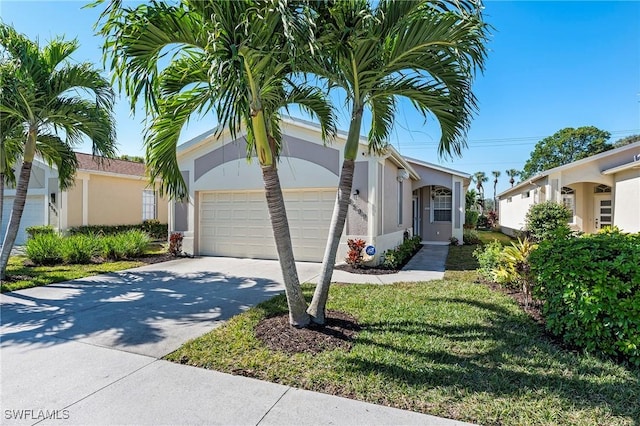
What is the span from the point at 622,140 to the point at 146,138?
176 ft

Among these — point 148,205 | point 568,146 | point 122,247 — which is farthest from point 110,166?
point 568,146

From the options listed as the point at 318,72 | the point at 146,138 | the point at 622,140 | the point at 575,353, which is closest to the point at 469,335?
the point at 575,353

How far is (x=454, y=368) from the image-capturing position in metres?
3.71

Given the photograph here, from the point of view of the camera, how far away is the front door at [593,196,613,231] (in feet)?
56.6

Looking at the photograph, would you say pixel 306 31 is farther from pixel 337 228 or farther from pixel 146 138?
pixel 146 138

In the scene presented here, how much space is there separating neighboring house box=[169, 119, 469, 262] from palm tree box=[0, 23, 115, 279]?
3409 mm

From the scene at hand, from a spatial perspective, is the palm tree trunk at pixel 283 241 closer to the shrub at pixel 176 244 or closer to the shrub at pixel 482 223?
the shrub at pixel 176 244

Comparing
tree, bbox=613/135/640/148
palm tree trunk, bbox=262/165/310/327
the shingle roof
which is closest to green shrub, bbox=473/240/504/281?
palm tree trunk, bbox=262/165/310/327

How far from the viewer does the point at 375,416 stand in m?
2.92

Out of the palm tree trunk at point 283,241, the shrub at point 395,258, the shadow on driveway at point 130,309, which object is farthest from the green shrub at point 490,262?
the palm tree trunk at point 283,241

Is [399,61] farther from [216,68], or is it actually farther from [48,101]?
[48,101]

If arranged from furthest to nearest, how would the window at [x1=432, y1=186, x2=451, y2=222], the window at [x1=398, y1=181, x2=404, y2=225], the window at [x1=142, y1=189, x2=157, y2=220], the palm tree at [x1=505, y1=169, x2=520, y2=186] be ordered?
the palm tree at [x1=505, y1=169, x2=520, y2=186], the window at [x1=142, y1=189, x2=157, y2=220], the window at [x1=432, y1=186, x2=451, y2=222], the window at [x1=398, y1=181, x2=404, y2=225]

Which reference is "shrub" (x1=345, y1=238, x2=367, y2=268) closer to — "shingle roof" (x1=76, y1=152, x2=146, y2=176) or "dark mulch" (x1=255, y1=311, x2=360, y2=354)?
"dark mulch" (x1=255, y1=311, x2=360, y2=354)

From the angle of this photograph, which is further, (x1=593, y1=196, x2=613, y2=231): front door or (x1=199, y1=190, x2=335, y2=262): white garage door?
(x1=593, y1=196, x2=613, y2=231): front door
